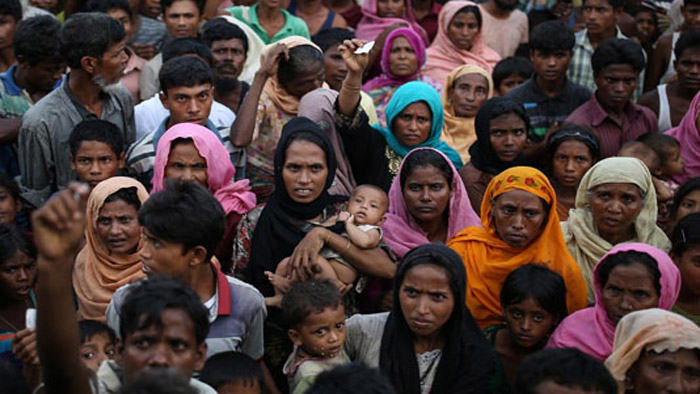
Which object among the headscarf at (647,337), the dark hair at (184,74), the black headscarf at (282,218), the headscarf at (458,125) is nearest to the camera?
the headscarf at (647,337)

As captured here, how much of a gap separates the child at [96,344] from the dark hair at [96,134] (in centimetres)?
138

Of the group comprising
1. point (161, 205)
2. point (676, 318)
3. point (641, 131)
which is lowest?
point (676, 318)

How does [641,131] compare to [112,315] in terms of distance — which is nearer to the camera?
[112,315]

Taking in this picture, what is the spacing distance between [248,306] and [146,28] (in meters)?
4.17

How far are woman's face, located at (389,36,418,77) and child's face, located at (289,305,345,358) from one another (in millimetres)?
3225

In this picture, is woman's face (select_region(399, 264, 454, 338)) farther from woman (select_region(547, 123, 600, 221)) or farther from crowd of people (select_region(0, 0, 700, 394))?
woman (select_region(547, 123, 600, 221))

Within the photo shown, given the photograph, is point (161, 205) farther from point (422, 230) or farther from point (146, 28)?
point (146, 28)

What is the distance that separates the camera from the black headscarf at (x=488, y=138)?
6023mm

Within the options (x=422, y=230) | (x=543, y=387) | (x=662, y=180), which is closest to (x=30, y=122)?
(x=422, y=230)

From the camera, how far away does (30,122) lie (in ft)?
17.8

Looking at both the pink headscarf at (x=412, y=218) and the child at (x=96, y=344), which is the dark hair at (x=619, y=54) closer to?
the pink headscarf at (x=412, y=218)

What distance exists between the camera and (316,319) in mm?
4227

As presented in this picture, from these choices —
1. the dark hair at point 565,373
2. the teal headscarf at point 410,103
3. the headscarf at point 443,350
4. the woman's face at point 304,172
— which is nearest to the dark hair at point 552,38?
the teal headscarf at point 410,103

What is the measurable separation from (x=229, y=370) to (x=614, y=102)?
371 centimetres
